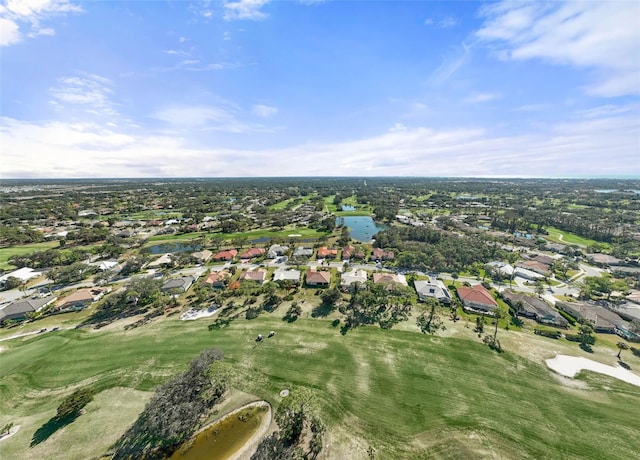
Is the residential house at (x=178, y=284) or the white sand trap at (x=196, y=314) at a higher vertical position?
the residential house at (x=178, y=284)

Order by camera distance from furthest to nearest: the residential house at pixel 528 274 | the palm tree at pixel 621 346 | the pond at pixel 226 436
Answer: the residential house at pixel 528 274, the palm tree at pixel 621 346, the pond at pixel 226 436

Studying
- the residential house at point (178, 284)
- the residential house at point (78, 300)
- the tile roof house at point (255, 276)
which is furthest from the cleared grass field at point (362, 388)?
the tile roof house at point (255, 276)

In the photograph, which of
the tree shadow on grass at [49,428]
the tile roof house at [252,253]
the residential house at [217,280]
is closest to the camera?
the tree shadow on grass at [49,428]

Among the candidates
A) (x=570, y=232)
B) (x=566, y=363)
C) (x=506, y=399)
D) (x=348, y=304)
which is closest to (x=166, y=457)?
(x=348, y=304)

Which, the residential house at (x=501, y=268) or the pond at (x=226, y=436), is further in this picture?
the residential house at (x=501, y=268)

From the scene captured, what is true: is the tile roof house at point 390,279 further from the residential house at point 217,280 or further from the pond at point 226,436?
the residential house at point 217,280

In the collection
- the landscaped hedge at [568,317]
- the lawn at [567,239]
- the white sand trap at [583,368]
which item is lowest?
the white sand trap at [583,368]

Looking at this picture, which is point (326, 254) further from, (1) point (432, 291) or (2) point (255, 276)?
(1) point (432, 291)
